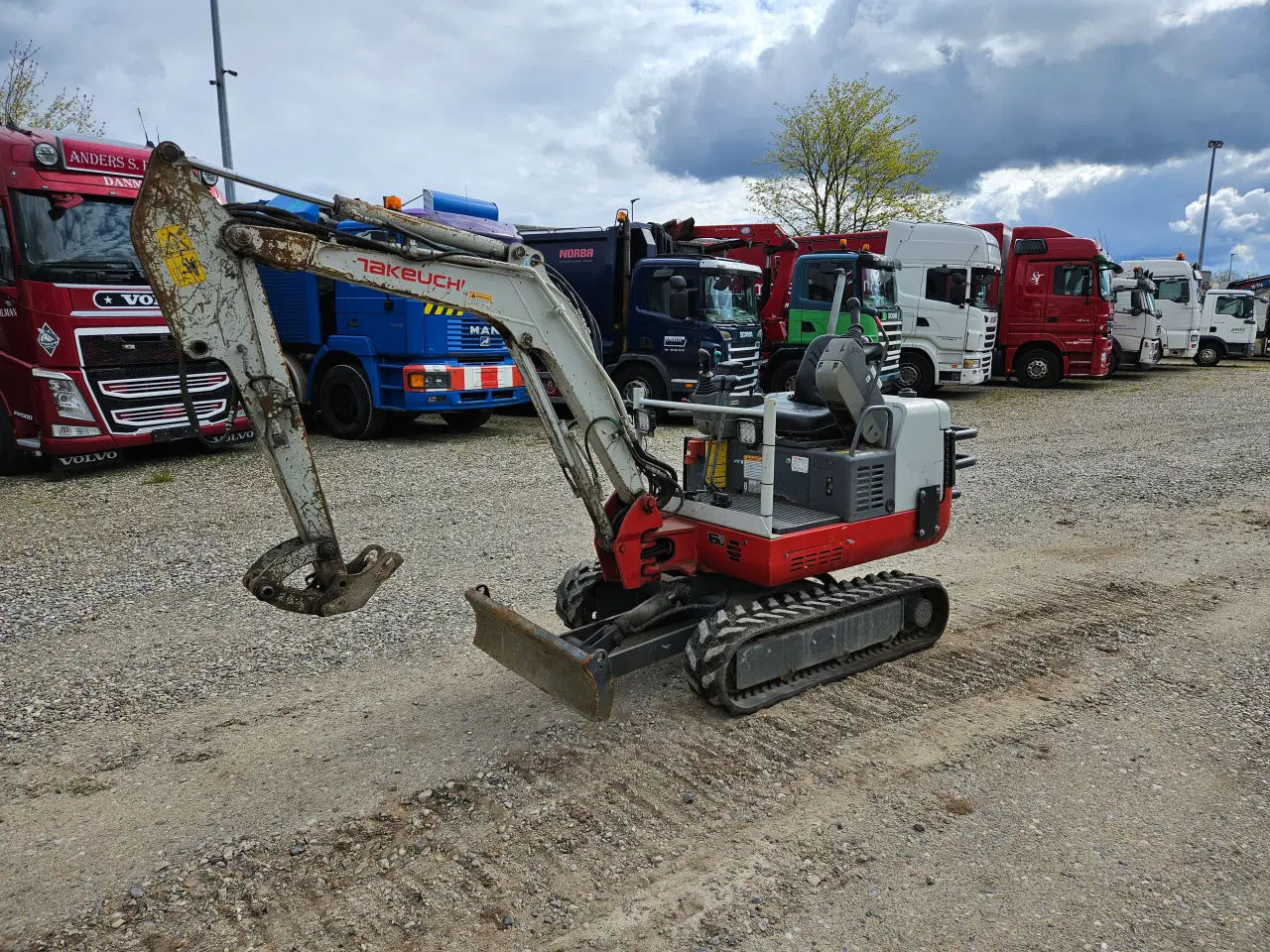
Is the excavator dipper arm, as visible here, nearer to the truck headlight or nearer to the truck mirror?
the truck headlight

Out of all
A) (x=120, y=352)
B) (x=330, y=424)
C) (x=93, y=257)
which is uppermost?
(x=93, y=257)

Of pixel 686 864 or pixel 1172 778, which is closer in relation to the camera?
pixel 686 864

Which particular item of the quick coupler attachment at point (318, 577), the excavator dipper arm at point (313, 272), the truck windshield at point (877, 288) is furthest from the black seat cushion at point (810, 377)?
the truck windshield at point (877, 288)

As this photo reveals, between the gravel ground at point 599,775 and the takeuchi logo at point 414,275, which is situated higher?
the takeuchi logo at point 414,275

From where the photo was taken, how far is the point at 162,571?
683 cm

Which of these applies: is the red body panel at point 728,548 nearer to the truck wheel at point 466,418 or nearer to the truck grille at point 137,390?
the truck grille at point 137,390

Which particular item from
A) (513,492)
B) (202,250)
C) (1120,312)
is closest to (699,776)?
(202,250)

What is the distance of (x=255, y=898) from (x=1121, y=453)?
12.2 m

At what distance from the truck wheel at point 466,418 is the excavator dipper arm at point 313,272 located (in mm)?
9411

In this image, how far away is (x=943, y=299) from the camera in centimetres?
1773

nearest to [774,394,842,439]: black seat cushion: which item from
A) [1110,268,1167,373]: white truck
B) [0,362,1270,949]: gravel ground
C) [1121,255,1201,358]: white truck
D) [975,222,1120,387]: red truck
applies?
[0,362,1270,949]: gravel ground

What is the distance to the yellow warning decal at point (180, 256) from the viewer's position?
360 centimetres

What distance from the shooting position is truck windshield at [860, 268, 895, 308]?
1487cm

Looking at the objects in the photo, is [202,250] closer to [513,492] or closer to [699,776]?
[699,776]
